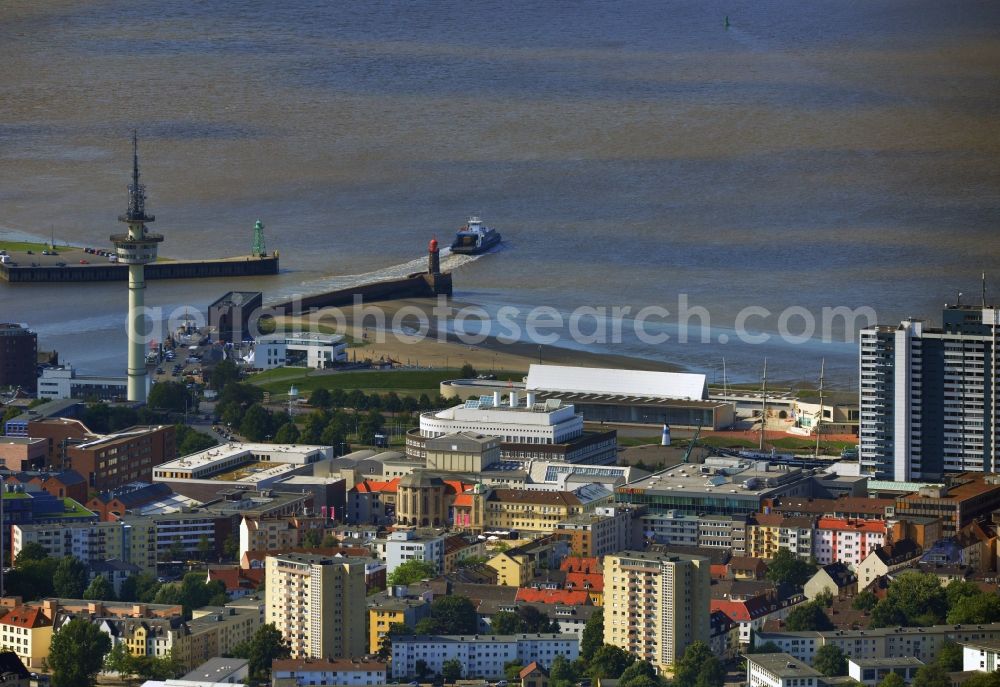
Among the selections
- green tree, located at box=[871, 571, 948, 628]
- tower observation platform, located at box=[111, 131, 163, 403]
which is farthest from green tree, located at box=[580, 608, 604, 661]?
tower observation platform, located at box=[111, 131, 163, 403]

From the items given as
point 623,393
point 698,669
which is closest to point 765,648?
point 698,669

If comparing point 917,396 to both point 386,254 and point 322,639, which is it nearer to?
point 322,639

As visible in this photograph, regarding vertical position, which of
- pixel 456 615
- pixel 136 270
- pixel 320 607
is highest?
pixel 136 270

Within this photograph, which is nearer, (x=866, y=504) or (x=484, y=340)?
(x=866, y=504)

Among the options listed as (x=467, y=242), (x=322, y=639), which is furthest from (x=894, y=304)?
(x=322, y=639)

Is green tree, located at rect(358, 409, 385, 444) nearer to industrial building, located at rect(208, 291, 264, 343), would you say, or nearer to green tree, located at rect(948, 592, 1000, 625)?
industrial building, located at rect(208, 291, 264, 343)

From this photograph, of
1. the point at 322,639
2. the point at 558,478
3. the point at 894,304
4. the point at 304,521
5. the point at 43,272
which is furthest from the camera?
the point at 43,272

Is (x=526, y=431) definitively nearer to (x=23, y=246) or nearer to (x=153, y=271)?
(x=153, y=271)
